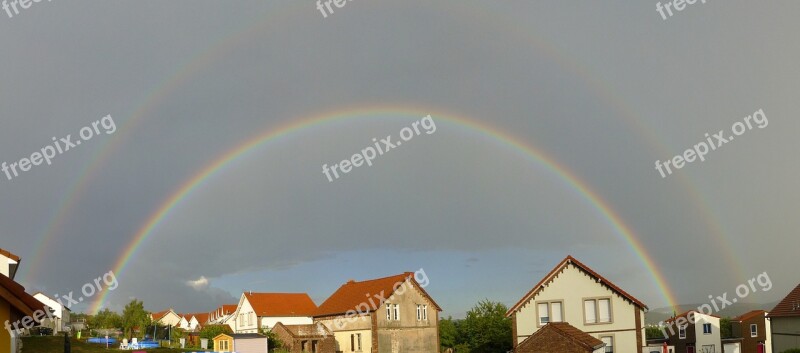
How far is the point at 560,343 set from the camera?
→ 4359 centimetres

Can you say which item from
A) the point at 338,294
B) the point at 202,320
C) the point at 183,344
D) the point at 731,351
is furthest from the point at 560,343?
the point at 202,320

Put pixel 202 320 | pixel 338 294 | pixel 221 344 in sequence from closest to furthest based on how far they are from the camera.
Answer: pixel 221 344 → pixel 338 294 → pixel 202 320

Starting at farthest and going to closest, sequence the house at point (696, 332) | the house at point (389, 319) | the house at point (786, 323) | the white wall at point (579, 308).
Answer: the house at point (696, 332)
the house at point (389, 319)
the house at point (786, 323)
the white wall at point (579, 308)

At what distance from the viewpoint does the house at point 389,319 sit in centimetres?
7338

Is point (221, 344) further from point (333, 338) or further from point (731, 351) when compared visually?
point (731, 351)

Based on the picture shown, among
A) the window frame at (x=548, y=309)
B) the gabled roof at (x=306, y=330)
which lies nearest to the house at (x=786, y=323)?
the window frame at (x=548, y=309)

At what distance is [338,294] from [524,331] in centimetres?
3548

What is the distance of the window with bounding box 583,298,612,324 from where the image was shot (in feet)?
176

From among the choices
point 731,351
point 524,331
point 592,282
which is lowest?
point 731,351

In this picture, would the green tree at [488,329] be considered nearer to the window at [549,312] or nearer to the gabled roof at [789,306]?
the window at [549,312]

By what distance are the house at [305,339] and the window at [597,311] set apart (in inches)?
1198

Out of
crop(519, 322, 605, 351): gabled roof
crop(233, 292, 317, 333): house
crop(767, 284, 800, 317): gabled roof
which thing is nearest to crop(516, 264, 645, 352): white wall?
crop(519, 322, 605, 351): gabled roof

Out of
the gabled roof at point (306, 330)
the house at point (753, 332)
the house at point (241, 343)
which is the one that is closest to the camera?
the house at point (241, 343)

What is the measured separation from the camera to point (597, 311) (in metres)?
53.8
